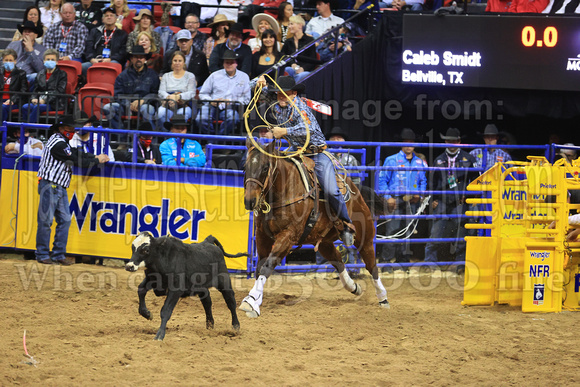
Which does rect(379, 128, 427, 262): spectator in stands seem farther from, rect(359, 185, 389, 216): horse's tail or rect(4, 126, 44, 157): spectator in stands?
rect(4, 126, 44, 157): spectator in stands

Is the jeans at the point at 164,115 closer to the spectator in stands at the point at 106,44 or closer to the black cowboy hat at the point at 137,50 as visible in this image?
the black cowboy hat at the point at 137,50

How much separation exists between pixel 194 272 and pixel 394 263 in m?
4.96

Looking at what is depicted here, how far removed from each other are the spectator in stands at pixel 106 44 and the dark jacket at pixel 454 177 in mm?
6698

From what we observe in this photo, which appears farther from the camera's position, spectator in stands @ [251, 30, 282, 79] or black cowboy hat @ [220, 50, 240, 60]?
spectator in stands @ [251, 30, 282, 79]

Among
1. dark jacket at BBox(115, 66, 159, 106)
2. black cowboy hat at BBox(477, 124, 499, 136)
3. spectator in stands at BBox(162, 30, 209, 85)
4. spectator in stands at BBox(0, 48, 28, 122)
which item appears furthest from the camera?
spectator in stands at BBox(162, 30, 209, 85)

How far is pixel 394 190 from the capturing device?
439 inches

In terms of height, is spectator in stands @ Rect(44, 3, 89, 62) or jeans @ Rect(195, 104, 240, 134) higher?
spectator in stands @ Rect(44, 3, 89, 62)

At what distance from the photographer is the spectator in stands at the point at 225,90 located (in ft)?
40.0

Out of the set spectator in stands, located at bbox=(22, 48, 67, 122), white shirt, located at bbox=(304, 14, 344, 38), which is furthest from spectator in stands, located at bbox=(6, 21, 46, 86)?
white shirt, located at bbox=(304, 14, 344, 38)

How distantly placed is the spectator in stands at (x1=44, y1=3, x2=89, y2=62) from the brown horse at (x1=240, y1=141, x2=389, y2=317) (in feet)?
26.8

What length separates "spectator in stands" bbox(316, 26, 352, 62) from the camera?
12.8 meters

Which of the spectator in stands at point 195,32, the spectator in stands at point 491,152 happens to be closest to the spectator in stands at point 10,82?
the spectator in stands at point 195,32

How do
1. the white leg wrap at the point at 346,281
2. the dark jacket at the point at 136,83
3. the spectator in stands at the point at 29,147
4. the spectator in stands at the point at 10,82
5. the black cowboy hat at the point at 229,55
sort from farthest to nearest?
the dark jacket at the point at 136,83 → the spectator in stands at the point at 10,82 → the black cowboy hat at the point at 229,55 → the spectator in stands at the point at 29,147 → the white leg wrap at the point at 346,281

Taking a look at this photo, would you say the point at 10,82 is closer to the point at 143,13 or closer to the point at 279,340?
the point at 143,13
